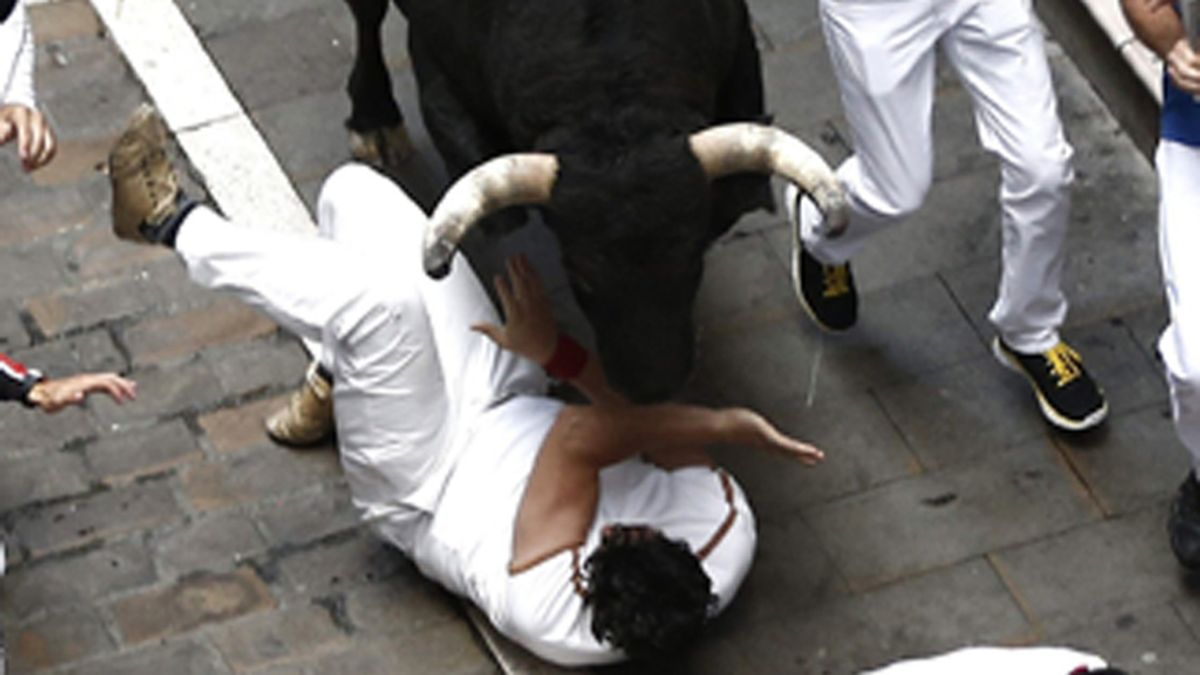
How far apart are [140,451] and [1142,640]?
309 cm

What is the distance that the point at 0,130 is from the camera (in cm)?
725

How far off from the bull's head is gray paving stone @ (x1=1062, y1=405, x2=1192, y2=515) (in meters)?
1.56

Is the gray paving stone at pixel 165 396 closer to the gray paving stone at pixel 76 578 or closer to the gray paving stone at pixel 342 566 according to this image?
the gray paving stone at pixel 76 578

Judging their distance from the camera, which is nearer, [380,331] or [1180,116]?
[380,331]

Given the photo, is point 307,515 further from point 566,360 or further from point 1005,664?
point 1005,664

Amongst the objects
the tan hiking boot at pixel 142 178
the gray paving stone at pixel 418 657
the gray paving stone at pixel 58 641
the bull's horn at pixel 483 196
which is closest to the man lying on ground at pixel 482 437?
the tan hiking boot at pixel 142 178

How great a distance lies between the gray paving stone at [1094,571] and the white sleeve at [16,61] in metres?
3.16

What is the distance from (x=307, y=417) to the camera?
8156 mm

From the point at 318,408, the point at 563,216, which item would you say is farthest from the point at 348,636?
the point at 563,216

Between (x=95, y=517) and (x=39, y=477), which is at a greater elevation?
(x=39, y=477)

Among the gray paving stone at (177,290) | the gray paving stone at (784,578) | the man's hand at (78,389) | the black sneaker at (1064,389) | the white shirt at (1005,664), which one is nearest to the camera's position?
the white shirt at (1005,664)

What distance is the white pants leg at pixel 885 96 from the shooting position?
7.72 metres

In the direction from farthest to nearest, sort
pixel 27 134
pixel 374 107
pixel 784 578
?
pixel 374 107 → pixel 784 578 → pixel 27 134

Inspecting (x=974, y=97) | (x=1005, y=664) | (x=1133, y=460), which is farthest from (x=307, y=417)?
(x=1005, y=664)
